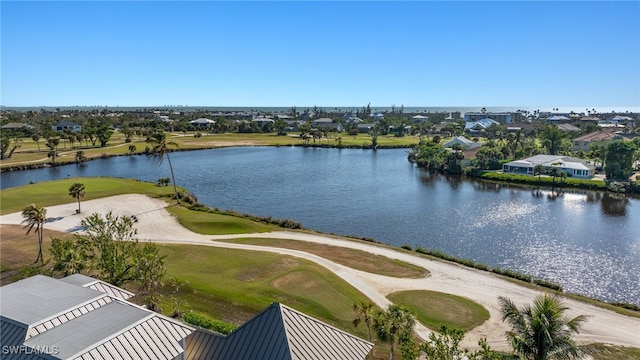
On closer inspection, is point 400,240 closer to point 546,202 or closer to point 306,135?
point 546,202

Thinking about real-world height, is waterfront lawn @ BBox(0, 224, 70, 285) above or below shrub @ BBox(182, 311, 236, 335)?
below

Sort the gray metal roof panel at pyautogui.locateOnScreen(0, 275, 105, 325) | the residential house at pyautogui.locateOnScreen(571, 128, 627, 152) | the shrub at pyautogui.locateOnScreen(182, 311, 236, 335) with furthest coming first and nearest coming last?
the residential house at pyautogui.locateOnScreen(571, 128, 627, 152)
the shrub at pyautogui.locateOnScreen(182, 311, 236, 335)
the gray metal roof panel at pyautogui.locateOnScreen(0, 275, 105, 325)

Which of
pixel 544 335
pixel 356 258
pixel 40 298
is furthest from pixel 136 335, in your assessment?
pixel 356 258

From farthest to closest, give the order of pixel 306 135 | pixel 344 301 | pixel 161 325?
1. pixel 306 135
2. pixel 344 301
3. pixel 161 325

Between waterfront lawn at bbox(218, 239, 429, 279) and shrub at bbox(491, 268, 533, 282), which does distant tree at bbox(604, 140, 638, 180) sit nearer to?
shrub at bbox(491, 268, 533, 282)

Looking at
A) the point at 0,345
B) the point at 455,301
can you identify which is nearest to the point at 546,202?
the point at 455,301

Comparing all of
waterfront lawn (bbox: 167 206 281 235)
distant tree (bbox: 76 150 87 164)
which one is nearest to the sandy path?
waterfront lawn (bbox: 167 206 281 235)

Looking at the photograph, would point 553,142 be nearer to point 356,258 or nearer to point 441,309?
point 356,258
